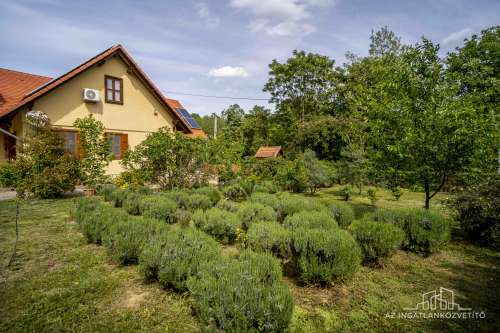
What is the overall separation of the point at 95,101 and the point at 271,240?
14439 millimetres

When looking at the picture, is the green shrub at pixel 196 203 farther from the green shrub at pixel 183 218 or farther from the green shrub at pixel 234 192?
the green shrub at pixel 234 192


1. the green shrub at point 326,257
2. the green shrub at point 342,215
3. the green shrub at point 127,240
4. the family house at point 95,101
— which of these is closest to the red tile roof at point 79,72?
the family house at point 95,101

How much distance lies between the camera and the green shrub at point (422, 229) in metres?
5.41

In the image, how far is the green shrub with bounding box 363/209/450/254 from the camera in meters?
5.41

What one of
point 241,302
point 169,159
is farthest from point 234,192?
point 241,302

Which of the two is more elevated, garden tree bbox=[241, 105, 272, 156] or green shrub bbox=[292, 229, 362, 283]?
garden tree bbox=[241, 105, 272, 156]

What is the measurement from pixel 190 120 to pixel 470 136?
19.0m

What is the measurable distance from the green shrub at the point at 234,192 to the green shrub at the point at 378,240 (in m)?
7.56

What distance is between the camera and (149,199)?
25.2 feet

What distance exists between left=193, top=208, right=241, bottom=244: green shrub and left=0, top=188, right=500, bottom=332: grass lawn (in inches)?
17.2

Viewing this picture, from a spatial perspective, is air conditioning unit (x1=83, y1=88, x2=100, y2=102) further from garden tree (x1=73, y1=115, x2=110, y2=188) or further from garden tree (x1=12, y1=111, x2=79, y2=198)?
garden tree (x1=12, y1=111, x2=79, y2=198)

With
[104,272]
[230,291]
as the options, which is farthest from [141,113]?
[230,291]

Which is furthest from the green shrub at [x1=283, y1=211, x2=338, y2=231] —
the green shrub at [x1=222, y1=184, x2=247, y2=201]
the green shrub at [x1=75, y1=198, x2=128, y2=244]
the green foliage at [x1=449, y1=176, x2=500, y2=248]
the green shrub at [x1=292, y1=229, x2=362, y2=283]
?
the green shrub at [x1=222, y1=184, x2=247, y2=201]

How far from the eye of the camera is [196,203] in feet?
27.0
